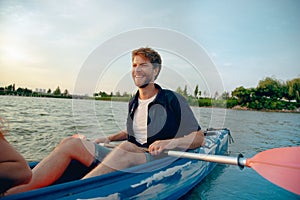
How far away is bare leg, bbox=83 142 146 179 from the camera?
6.32 feet

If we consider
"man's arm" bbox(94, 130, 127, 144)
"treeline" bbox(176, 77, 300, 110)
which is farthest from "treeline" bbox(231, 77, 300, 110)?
"man's arm" bbox(94, 130, 127, 144)

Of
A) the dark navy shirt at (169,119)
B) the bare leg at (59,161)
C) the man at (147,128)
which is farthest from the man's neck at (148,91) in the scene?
the bare leg at (59,161)

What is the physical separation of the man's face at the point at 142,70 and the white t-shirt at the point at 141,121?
197 mm

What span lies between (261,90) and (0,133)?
47862 mm

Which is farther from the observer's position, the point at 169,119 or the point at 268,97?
the point at 268,97

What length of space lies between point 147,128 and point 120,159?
51cm

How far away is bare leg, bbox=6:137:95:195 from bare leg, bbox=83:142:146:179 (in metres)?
0.12

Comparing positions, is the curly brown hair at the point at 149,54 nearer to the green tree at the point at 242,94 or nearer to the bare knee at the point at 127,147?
the bare knee at the point at 127,147

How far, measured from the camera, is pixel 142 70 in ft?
8.30

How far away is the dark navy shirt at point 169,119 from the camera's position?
2.41 meters

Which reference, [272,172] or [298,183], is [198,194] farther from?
[298,183]

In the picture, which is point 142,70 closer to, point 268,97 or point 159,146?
point 159,146

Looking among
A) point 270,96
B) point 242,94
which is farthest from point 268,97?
point 242,94

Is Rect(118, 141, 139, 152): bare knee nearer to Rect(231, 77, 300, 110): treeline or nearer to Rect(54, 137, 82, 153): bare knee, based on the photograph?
Rect(54, 137, 82, 153): bare knee
